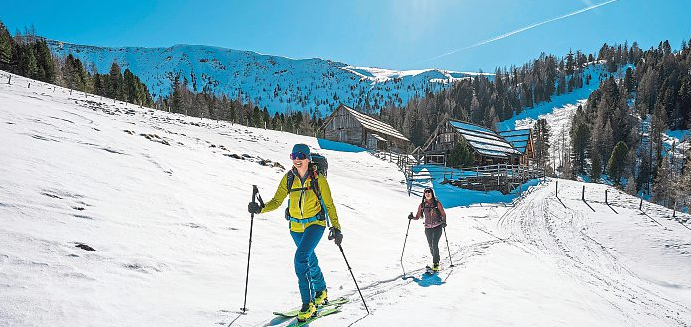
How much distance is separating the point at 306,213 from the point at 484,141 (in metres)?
41.1

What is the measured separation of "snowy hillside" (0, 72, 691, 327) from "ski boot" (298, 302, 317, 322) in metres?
0.34

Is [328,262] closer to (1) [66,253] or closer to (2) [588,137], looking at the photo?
(1) [66,253]

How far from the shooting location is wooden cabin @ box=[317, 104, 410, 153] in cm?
4878

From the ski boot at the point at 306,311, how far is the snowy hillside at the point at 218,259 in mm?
340

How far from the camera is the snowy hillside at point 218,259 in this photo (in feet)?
12.4

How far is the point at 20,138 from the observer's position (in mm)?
8586

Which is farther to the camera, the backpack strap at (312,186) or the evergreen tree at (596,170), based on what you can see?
the evergreen tree at (596,170)

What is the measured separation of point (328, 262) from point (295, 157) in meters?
3.57

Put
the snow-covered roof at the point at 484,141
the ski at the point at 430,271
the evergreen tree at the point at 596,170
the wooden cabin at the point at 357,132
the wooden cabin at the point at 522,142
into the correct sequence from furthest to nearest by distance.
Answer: the evergreen tree at the point at 596,170, the wooden cabin at the point at 357,132, the wooden cabin at the point at 522,142, the snow-covered roof at the point at 484,141, the ski at the point at 430,271

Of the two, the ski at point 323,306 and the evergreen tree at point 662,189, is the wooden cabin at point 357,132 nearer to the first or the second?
the ski at point 323,306

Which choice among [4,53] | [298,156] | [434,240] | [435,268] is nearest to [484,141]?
[434,240]

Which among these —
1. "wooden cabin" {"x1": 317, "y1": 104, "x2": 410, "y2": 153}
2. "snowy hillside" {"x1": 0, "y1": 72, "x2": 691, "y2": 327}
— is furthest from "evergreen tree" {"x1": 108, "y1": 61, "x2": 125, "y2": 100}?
"snowy hillside" {"x1": 0, "y1": 72, "x2": 691, "y2": 327}

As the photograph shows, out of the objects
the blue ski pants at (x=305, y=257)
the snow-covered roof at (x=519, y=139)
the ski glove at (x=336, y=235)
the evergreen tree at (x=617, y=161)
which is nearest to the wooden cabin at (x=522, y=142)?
the snow-covered roof at (x=519, y=139)

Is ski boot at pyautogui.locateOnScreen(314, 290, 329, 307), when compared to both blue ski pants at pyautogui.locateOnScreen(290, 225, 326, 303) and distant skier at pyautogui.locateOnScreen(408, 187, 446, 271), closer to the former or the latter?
blue ski pants at pyautogui.locateOnScreen(290, 225, 326, 303)
